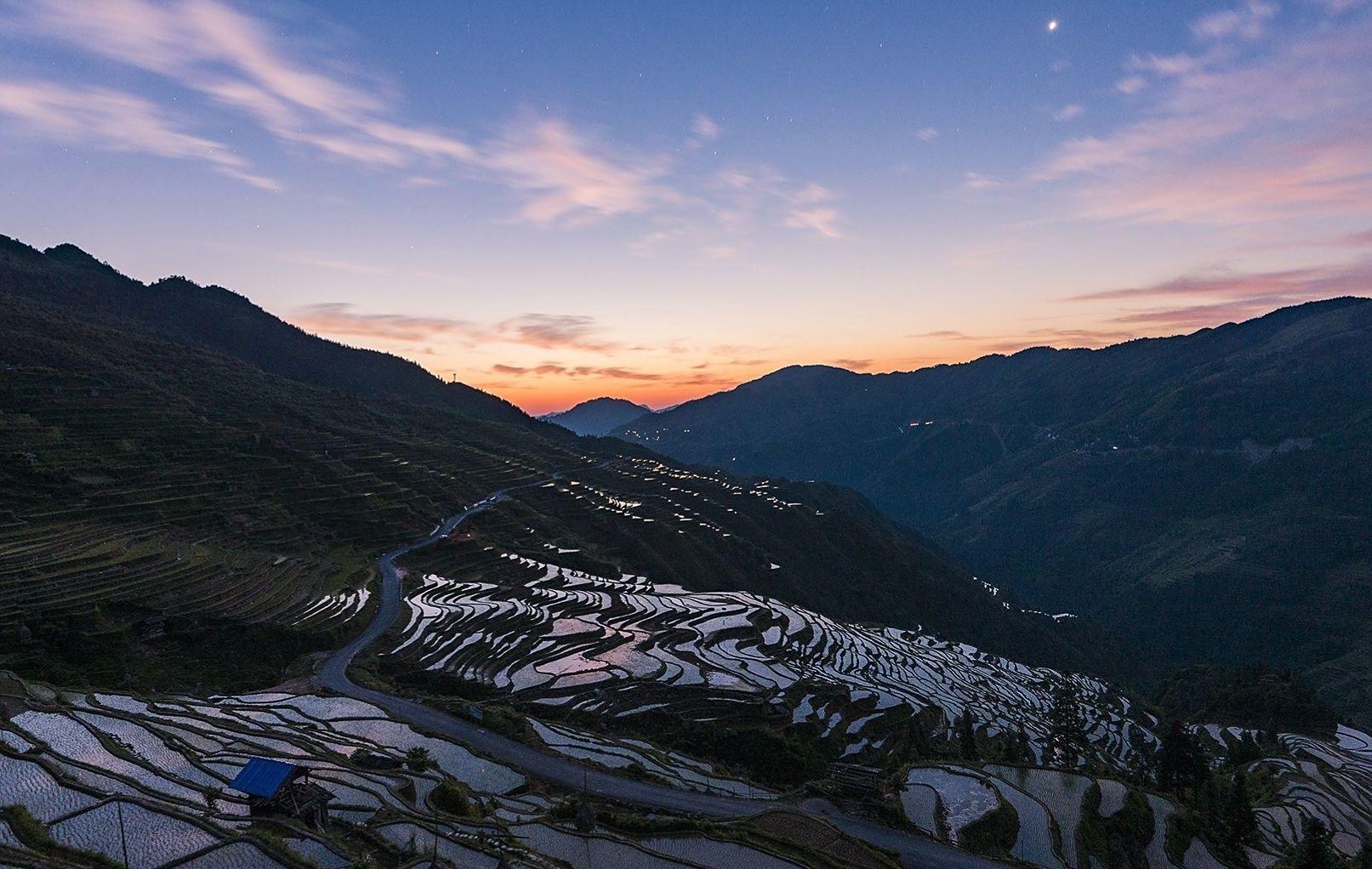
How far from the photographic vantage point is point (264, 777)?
23.5 metres

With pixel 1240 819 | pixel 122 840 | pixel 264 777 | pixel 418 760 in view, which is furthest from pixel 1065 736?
pixel 122 840

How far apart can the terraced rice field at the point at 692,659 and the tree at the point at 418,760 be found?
1374 centimetres

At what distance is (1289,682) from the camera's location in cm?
8950

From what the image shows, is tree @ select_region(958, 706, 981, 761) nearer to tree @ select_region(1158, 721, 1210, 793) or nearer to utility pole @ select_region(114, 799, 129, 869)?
tree @ select_region(1158, 721, 1210, 793)

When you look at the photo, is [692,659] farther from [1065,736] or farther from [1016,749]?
[1065,736]

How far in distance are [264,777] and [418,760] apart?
344 inches

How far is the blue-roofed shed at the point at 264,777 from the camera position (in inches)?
906

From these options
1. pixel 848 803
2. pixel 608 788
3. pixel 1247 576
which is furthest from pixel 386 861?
pixel 1247 576

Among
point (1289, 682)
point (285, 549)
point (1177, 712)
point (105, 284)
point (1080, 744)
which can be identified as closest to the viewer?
point (1080, 744)

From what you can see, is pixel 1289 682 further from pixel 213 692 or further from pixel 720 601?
pixel 213 692

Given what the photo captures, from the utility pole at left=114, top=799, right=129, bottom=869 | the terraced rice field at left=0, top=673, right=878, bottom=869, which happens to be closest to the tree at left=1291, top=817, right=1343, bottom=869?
the terraced rice field at left=0, top=673, right=878, bottom=869

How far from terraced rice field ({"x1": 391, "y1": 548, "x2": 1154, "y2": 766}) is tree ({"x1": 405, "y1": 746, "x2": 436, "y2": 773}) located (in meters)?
13.7

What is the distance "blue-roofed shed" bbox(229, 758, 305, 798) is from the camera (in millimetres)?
23016

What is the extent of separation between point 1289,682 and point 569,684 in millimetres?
97351
